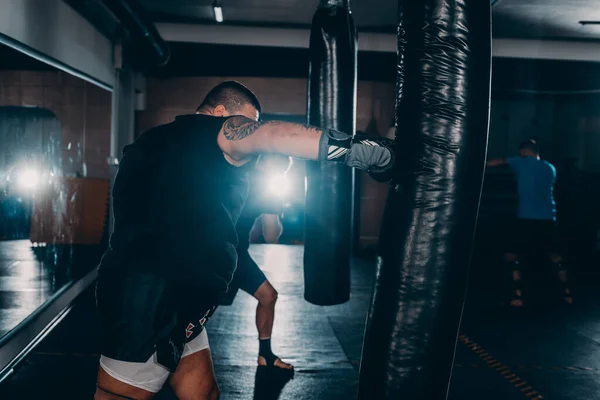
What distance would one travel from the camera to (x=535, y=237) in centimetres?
608

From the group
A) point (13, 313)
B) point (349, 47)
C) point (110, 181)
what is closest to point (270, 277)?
point (110, 181)

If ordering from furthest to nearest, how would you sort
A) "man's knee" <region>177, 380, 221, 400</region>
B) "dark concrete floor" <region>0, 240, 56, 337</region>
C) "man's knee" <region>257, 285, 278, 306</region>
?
"dark concrete floor" <region>0, 240, 56, 337</region>, "man's knee" <region>257, 285, 278, 306</region>, "man's knee" <region>177, 380, 221, 400</region>

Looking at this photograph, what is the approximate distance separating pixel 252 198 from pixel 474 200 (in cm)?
206

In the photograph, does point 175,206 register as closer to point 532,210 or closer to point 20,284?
point 20,284

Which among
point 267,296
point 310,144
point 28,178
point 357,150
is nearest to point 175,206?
point 310,144

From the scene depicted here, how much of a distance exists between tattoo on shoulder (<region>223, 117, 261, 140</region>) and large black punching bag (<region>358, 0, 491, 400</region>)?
497 mm

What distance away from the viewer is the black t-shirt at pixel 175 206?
1.92 meters

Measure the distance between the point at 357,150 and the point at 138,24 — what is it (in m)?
5.15

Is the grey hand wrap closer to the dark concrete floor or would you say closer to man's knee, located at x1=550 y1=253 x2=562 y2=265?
the dark concrete floor

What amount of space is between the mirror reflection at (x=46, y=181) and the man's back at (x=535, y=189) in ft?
15.9

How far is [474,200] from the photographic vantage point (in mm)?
1874

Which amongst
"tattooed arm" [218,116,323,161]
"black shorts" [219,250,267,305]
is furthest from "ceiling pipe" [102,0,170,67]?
"tattooed arm" [218,116,323,161]

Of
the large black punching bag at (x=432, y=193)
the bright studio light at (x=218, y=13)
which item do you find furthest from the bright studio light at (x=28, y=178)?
the large black punching bag at (x=432, y=193)

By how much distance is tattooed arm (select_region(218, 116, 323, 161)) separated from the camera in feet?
5.96
